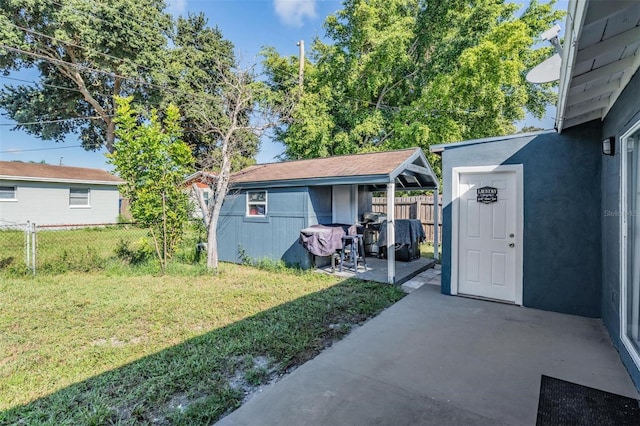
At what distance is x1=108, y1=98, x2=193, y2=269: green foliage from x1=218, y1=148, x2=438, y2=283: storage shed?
148 cm

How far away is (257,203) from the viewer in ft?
26.5

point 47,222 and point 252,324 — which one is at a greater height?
point 47,222

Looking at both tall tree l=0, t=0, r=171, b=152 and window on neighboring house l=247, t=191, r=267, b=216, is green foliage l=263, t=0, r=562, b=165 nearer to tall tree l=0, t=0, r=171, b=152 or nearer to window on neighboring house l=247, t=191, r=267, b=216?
window on neighboring house l=247, t=191, r=267, b=216

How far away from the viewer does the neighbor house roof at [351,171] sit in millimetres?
6211

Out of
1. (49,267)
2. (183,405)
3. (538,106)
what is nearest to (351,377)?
(183,405)

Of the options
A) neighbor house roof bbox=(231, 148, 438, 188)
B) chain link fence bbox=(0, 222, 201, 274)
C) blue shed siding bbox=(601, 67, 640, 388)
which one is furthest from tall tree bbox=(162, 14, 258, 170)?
blue shed siding bbox=(601, 67, 640, 388)

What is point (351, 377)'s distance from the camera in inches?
109

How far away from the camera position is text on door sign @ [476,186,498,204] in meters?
4.94

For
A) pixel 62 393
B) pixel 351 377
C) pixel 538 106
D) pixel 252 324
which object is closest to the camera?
pixel 62 393

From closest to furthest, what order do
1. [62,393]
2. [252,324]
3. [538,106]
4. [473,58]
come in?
[62,393] < [252,324] < [473,58] < [538,106]

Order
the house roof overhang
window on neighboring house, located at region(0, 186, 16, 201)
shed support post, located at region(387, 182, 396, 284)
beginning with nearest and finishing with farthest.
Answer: the house roof overhang
shed support post, located at region(387, 182, 396, 284)
window on neighboring house, located at region(0, 186, 16, 201)

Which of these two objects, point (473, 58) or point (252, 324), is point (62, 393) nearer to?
point (252, 324)

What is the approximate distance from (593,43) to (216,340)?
14.3 feet

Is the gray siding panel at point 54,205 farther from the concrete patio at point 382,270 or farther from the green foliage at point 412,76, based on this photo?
the concrete patio at point 382,270
